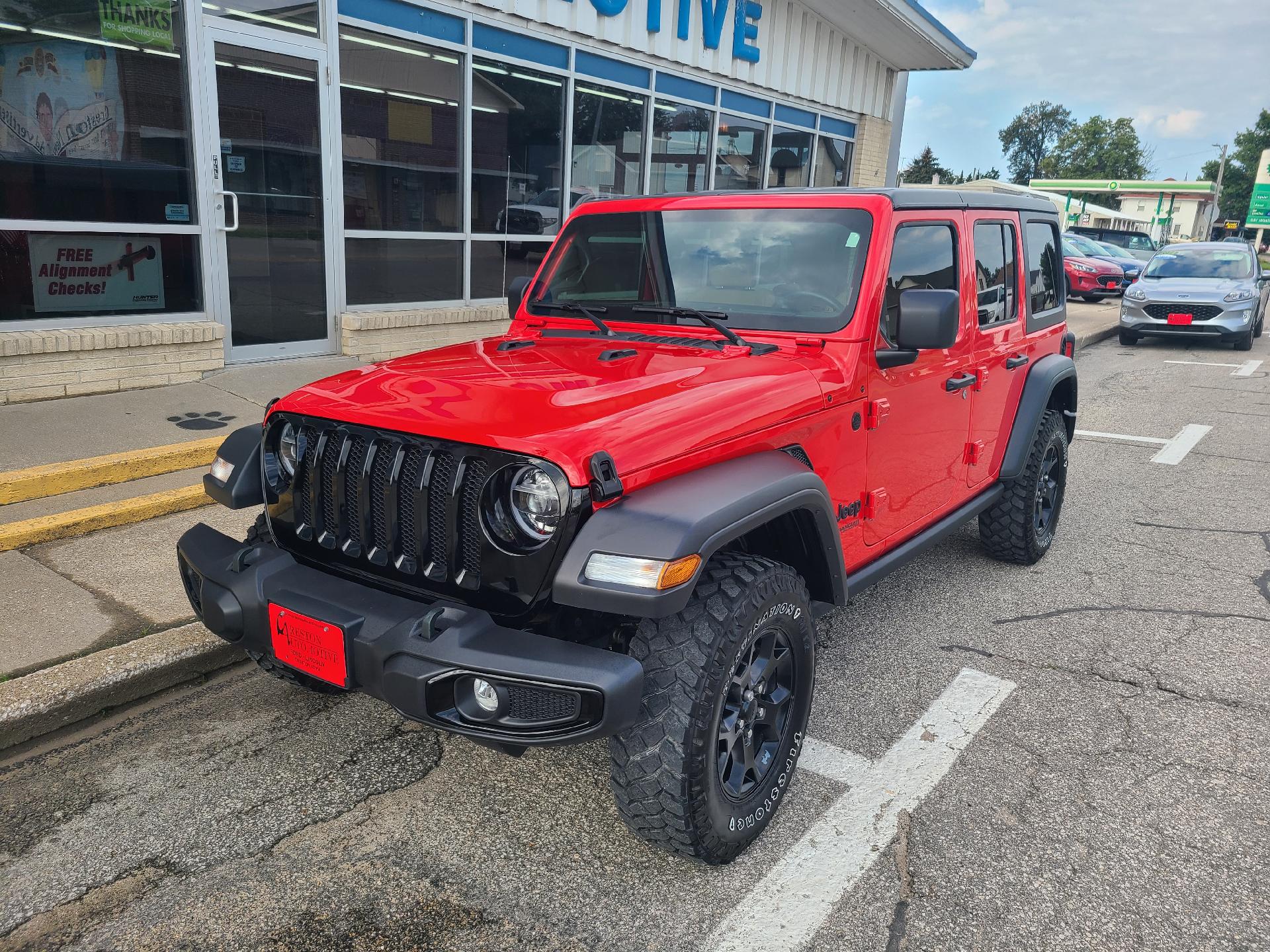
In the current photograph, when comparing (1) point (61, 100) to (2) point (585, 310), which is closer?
(2) point (585, 310)

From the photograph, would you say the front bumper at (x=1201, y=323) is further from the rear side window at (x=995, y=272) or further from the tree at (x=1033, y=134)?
the tree at (x=1033, y=134)

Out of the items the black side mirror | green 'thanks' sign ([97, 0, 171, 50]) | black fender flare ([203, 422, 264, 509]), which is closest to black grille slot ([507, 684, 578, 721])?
black fender flare ([203, 422, 264, 509])

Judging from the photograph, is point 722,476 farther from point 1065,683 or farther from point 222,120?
point 222,120

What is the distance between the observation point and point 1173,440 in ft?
27.2

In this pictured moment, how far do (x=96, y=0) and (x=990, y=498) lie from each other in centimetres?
642

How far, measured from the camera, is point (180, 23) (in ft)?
21.6

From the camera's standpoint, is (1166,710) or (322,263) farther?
Answer: (322,263)

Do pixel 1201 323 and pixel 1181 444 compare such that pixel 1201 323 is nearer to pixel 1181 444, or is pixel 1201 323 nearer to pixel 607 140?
pixel 1181 444

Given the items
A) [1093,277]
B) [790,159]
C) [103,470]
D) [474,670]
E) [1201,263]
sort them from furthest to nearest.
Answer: [1093,277] → [1201,263] → [790,159] → [103,470] → [474,670]

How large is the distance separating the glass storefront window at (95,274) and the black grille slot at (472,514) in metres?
5.31

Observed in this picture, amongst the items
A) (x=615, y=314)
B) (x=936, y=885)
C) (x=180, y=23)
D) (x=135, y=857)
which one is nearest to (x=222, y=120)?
(x=180, y=23)

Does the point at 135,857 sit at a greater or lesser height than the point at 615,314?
lesser

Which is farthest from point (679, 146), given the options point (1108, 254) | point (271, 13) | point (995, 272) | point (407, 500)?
point (1108, 254)

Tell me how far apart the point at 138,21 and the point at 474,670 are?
20.6ft
